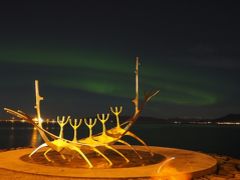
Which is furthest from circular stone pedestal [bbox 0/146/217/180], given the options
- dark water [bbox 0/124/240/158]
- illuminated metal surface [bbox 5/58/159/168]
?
dark water [bbox 0/124/240/158]

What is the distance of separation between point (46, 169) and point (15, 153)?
384 cm

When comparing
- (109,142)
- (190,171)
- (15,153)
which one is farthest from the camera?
(15,153)

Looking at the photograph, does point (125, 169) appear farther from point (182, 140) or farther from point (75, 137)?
point (182, 140)

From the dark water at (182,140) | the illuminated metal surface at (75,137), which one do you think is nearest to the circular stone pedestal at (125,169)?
the illuminated metal surface at (75,137)

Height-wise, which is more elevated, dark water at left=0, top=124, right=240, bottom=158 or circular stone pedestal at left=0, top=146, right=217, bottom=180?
circular stone pedestal at left=0, top=146, right=217, bottom=180

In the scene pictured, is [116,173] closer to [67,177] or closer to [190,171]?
[67,177]

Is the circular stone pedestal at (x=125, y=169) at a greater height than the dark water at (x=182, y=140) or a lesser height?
Result: greater

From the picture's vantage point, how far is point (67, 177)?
9.15 metres

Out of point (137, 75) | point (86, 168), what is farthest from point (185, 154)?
point (86, 168)

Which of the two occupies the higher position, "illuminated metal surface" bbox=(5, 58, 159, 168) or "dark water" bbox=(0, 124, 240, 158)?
"illuminated metal surface" bbox=(5, 58, 159, 168)

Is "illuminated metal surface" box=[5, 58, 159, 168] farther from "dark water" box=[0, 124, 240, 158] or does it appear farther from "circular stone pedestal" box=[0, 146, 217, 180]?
"dark water" box=[0, 124, 240, 158]

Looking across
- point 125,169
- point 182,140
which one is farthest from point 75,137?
point 182,140

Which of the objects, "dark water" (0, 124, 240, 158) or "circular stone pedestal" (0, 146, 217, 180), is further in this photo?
"dark water" (0, 124, 240, 158)

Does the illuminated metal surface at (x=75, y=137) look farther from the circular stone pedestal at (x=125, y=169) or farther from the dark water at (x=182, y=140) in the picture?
the dark water at (x=182, y=140)
